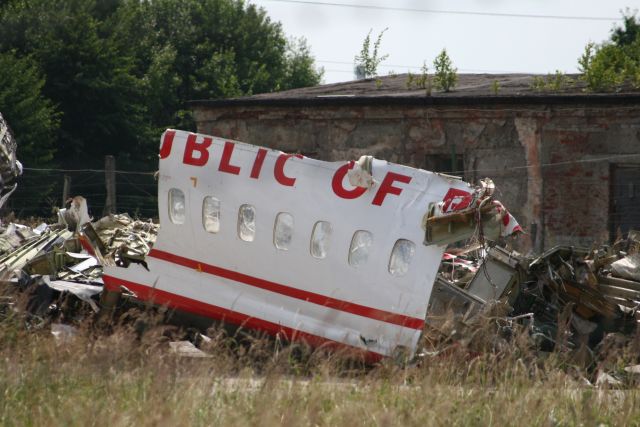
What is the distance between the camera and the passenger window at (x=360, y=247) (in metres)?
12.7

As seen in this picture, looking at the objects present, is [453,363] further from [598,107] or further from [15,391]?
[598,107]

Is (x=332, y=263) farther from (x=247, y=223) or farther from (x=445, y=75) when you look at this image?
(x=445, y=75)

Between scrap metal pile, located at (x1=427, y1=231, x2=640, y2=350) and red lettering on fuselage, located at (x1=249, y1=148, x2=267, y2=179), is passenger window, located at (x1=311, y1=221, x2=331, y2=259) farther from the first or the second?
scrap metal pile, located at (x1=427, y1=231, x2=640, y2=350)

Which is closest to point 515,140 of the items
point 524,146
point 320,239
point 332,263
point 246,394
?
point 524,146

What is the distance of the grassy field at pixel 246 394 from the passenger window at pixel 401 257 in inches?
95.8

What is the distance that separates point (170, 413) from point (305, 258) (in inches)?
210

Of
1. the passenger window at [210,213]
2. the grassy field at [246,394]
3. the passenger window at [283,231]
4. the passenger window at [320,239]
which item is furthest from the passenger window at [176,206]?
the grassy field at [246,394]

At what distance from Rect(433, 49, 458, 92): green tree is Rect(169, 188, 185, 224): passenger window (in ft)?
43.2

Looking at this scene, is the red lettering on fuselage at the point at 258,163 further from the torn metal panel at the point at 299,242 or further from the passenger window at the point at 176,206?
the passenger window at the point at 176,206

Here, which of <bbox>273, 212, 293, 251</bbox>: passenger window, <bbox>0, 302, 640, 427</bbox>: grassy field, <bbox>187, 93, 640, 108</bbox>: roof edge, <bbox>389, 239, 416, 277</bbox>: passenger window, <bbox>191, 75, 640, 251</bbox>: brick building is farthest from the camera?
<bbox>191, 75, 640, 251</bbox>: brick building

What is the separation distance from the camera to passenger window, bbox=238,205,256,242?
13289 mm

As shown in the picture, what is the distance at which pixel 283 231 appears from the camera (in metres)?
13.2

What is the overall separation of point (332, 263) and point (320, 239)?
1.06 ft

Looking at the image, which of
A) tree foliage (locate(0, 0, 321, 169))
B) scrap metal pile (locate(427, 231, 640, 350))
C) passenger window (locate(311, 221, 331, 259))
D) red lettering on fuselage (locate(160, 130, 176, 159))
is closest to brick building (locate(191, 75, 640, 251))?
scrap metal pile (locate(427, 231, 640, 350))
